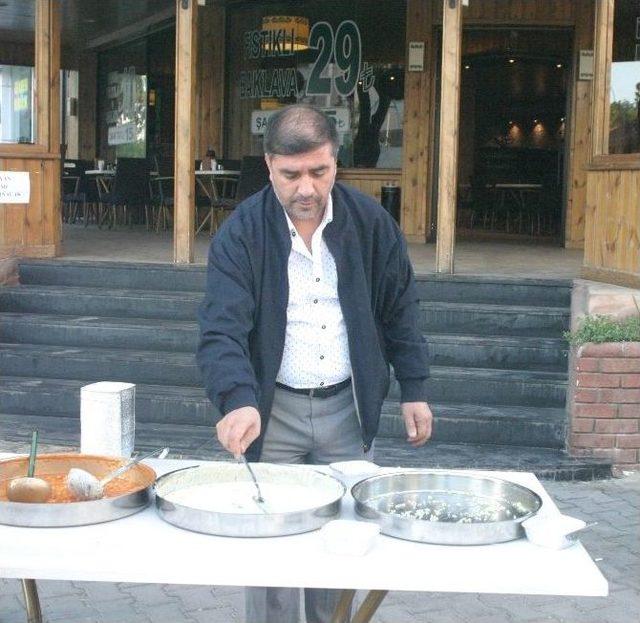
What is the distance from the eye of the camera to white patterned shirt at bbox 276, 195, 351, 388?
10.5ft

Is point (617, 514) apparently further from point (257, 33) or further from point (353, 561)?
point (257, 33)

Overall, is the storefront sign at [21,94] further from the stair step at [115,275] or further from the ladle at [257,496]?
the ladle at [257,496]

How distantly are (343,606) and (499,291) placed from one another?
19.6 ft

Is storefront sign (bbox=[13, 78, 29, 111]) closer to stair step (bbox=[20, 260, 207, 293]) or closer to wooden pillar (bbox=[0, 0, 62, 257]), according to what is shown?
wooden pillar (bbox=[0, 0, 62, 257])

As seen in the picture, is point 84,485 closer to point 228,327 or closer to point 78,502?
point 78,502

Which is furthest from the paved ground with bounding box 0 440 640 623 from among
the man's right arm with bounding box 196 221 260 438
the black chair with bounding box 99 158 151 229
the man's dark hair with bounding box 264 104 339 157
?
the black chair with bounding box 99 158 151 229

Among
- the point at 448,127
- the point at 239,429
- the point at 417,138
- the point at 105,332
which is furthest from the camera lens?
the point at 417,138

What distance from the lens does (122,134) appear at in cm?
1744

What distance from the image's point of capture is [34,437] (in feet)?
9.19

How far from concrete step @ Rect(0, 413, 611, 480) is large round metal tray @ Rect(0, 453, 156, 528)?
3.64 meters

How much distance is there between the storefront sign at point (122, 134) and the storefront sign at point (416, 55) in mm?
5948

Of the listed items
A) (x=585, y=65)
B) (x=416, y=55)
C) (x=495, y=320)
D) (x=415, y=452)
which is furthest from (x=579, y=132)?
(x=415, y=452)

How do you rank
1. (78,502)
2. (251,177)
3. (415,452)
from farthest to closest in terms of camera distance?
1. (251,177)
2. (415,452)
3. (78,502)

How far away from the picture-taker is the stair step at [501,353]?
25.0 ft
